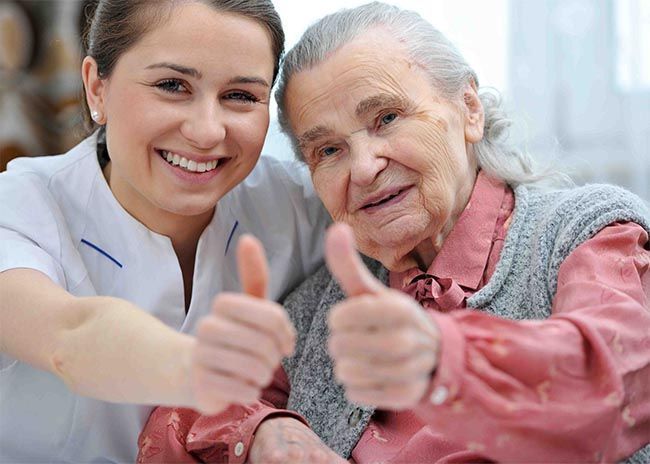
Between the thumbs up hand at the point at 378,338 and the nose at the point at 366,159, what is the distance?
462mm

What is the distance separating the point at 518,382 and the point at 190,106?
2.22 ft

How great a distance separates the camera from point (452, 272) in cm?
125

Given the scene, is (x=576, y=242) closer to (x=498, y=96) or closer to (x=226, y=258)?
(x=498, y=96)

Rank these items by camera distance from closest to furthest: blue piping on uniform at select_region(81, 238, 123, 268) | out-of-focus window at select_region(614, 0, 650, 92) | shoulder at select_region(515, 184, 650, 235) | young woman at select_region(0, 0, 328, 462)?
1. shoulder at select_region(515, 184, 650, 235)
2. young woman at select_region(0, 0, 328, 462)
3. blue piping on uniform at select_region(81, 238, 123, 268)
4. out-of-focus window at select_region(614, 0, 650, 92)

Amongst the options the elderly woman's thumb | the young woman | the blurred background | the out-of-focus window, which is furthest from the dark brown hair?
the out-of-focus window

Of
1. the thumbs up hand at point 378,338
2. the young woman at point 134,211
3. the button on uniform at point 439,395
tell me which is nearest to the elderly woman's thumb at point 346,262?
the thumbs up hand at point 378,338

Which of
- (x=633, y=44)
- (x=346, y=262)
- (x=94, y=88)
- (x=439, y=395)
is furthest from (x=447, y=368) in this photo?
(x=633, y=44)

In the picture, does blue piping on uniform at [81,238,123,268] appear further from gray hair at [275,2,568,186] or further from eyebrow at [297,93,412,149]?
eyebrow at [297,93,412,149]

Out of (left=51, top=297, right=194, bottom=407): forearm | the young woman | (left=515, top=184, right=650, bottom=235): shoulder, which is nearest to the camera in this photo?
Result: (left=51, top=297, right=194, bottom=407): forearm

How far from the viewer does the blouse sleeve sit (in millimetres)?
794

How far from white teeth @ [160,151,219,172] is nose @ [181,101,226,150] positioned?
0.04 m

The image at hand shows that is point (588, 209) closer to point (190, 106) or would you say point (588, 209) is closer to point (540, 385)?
point (540, 385)

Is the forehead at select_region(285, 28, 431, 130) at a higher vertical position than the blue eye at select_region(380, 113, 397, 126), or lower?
higher

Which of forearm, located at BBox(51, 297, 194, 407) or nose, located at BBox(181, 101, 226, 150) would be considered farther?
nose, located at BBox(181, 101, 226, 150)
